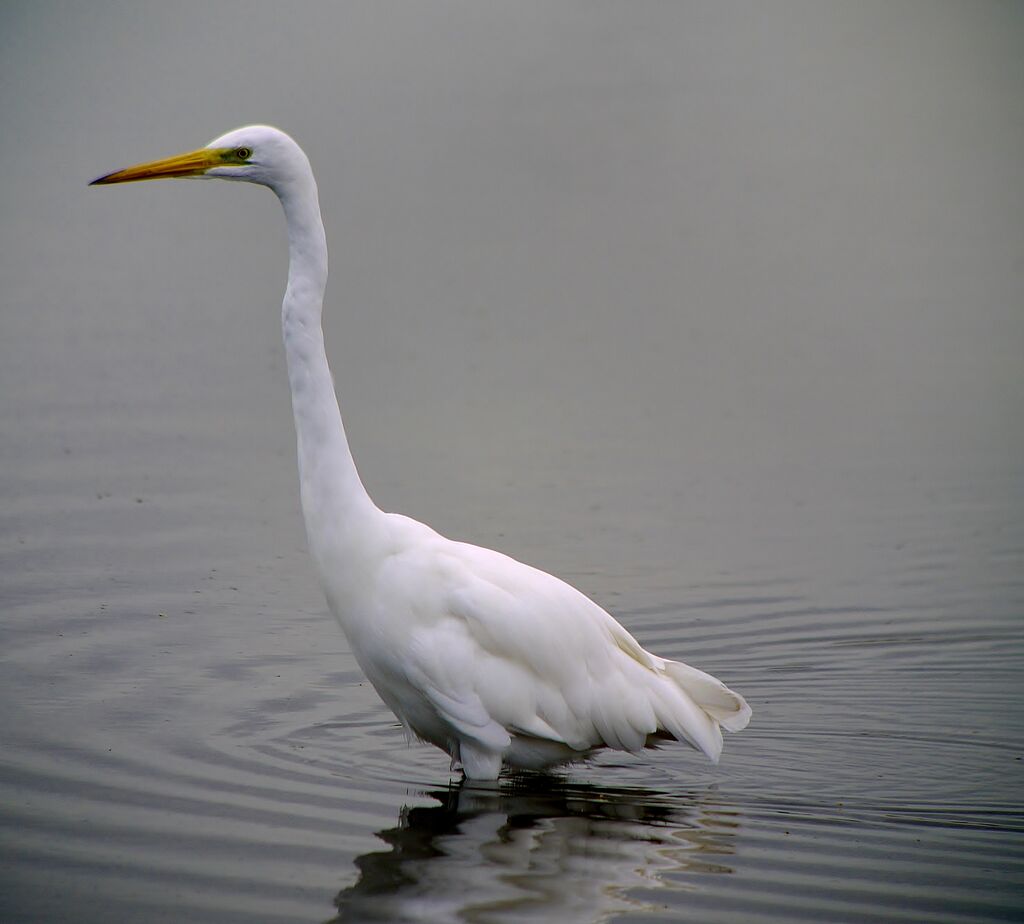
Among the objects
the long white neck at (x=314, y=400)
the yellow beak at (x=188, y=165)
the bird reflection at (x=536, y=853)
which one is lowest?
the bird reflection at (x=536, y=853)

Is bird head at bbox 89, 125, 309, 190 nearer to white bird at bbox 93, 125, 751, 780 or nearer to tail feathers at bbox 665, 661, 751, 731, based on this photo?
white bird at bbox 93, 125, 751, 780

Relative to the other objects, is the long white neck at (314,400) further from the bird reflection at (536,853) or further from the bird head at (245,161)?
the bird reflection at (536,853)

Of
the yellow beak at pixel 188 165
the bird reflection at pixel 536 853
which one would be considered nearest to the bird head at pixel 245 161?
the yellow beak at pixel 188 165

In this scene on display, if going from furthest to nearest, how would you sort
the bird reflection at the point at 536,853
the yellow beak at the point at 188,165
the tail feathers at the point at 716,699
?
the tail feathers at the point at 716,699 < the yellow beak at the point at 188,165 < the bird reflection at the point at 536,853

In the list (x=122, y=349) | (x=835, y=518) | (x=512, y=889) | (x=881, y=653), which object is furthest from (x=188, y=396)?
(x=512, y=889)

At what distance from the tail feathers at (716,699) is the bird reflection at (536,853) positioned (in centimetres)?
27

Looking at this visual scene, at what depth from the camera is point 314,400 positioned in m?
5.08

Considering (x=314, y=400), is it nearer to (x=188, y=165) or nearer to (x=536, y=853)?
(x=188, y=165)

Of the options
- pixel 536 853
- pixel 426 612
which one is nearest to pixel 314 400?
pixel 426 612

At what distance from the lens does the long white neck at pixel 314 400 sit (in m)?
5.05

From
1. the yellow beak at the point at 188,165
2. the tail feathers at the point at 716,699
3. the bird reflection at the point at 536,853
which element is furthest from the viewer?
the tail feathers at the point at 716,699

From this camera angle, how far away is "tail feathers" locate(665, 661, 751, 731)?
5.40 m

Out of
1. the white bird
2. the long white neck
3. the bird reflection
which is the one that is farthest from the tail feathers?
the long white neck

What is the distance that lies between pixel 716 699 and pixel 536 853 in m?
1.02
